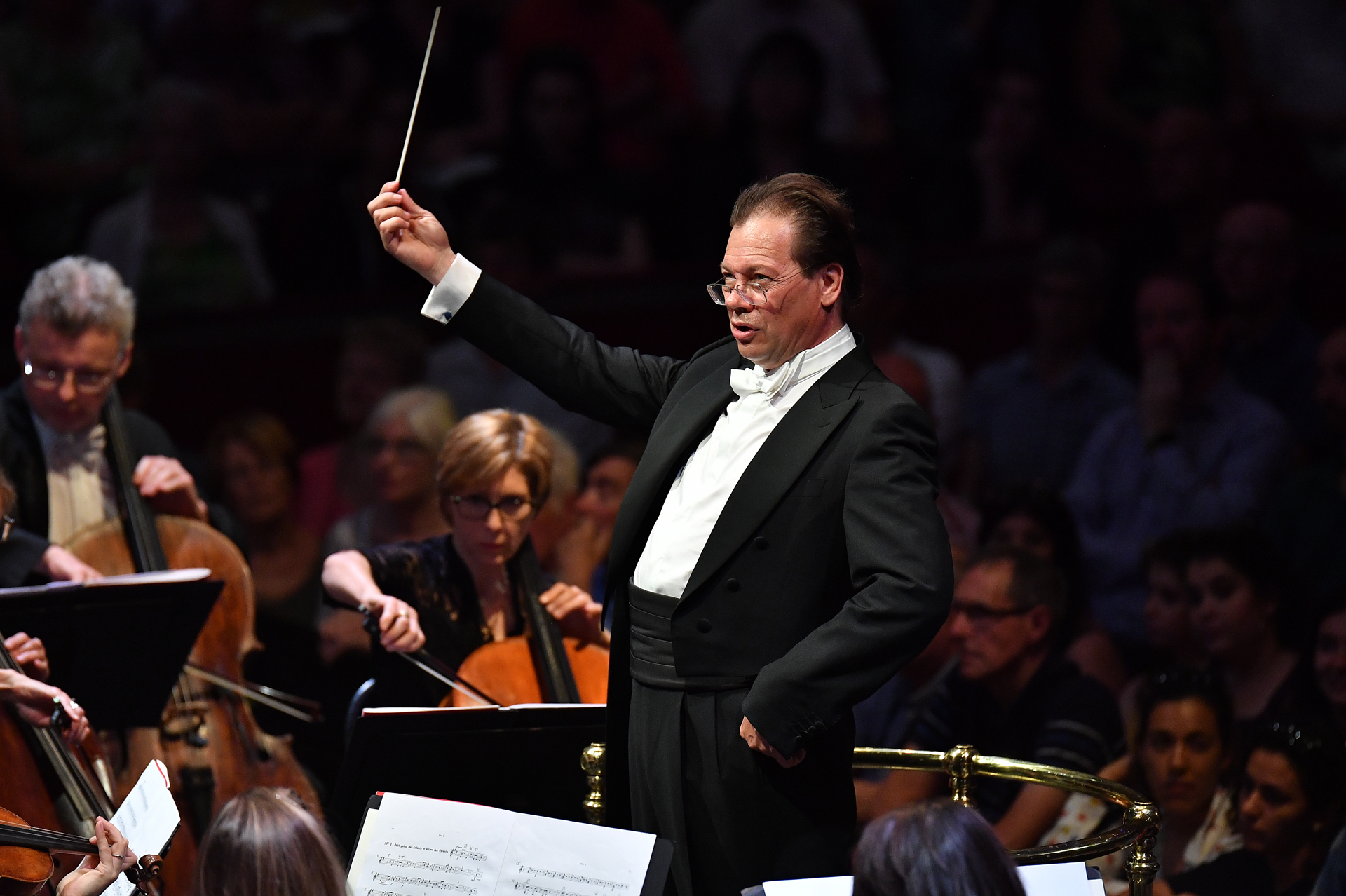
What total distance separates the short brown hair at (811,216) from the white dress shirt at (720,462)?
12cm

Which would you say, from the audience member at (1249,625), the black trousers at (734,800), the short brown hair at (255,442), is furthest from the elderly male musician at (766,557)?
the short brown hair at (255,442)

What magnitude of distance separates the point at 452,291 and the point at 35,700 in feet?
3.37

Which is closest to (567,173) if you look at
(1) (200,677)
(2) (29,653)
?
(1) (200,677)

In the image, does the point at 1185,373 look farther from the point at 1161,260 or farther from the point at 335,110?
the point at 335,110

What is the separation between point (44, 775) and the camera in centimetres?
296

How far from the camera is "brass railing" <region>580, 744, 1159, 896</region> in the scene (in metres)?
2.52

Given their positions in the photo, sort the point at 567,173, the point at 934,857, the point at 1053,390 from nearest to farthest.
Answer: the point at 934,857 < the point at 1053,390 < the point at 567,173

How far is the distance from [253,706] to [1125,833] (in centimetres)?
241

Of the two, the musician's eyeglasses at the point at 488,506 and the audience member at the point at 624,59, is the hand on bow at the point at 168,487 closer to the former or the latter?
the musician's eyeglasses at the point at 488,506

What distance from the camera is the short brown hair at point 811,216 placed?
2.44m

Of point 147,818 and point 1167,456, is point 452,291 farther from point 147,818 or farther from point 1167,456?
point 1167,456

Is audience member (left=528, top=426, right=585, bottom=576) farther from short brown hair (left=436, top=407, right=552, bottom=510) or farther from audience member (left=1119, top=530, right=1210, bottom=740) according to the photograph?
audience member (left=1119, top=530, right=1210, bottom=740)

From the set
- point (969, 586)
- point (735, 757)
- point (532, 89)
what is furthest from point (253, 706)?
point (532, 89)

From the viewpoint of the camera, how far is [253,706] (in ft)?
13.8
